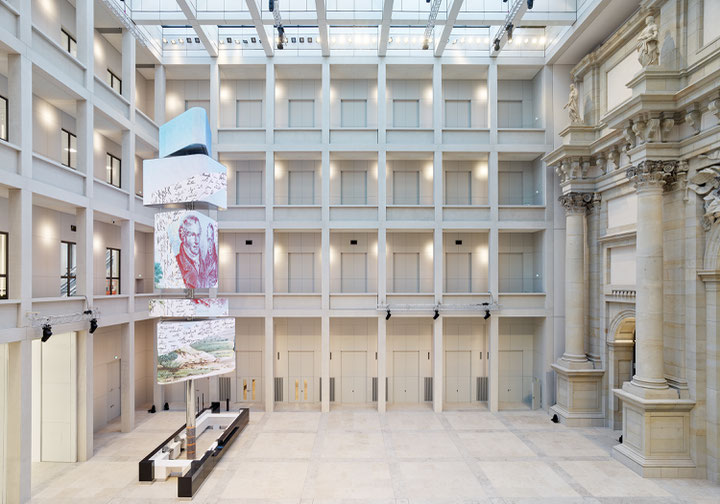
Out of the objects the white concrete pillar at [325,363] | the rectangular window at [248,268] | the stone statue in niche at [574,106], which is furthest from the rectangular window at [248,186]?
the stone statue in niche at [574,106]

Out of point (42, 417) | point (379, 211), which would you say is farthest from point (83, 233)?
point (379, 211)

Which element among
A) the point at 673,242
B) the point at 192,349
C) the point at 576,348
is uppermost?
the point at 673,242

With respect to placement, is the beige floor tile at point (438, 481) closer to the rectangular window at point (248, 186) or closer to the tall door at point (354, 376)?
the tall door at point (354, 376)

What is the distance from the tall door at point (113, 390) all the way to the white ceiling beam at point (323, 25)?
16310mm

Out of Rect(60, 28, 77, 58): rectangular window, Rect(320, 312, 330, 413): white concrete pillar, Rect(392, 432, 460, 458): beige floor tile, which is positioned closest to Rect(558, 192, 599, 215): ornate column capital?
Rect(392, 432, 460, 458): beige floor tile

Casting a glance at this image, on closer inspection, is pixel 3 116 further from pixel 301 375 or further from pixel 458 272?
pixel 458 272

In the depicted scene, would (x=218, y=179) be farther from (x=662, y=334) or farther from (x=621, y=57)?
(x=621, y=57)

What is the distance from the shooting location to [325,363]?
18.2 m

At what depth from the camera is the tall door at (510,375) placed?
19.6m

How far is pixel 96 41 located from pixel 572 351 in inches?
905

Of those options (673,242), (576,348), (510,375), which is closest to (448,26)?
(673,242)

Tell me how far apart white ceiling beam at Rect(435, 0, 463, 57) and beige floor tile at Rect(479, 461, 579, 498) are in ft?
51.9

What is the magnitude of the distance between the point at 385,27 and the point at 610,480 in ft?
57.1

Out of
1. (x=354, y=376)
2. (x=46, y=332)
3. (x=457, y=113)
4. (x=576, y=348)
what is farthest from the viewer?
(x=457, y=113)
